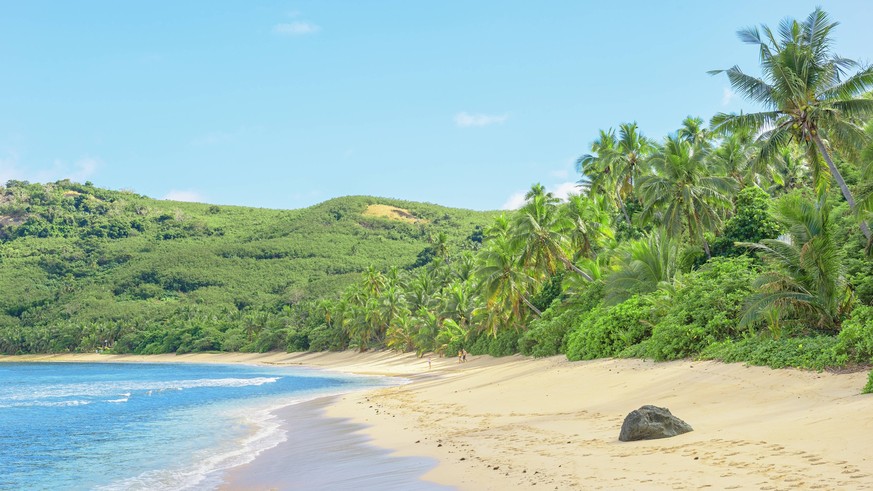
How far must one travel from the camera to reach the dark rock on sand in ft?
37.2

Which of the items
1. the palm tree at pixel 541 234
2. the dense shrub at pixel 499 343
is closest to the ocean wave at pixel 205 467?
the palm tree at pixel 541 234

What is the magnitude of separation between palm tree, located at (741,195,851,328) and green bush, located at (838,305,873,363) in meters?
2.70

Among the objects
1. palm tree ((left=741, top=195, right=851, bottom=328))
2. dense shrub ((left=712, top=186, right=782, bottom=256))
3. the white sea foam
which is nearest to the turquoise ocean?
the white sea foam

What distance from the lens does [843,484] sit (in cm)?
712

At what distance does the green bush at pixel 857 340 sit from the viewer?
47.6 feet

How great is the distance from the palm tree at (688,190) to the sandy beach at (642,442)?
11379mm

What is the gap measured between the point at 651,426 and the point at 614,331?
1746cm

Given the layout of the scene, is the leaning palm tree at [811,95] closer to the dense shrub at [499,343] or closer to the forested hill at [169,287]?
the dense shrub at [499,343]

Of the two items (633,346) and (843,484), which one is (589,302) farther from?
(843,484)

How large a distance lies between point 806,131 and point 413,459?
18.0 meters

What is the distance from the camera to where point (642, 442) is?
11172 mm

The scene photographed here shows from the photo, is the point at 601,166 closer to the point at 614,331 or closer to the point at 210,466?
the point at 614,331

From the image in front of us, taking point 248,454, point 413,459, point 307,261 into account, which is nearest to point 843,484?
point 413,459

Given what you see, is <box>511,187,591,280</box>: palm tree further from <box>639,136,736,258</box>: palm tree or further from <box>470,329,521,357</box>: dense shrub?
<box>470,329,521,357</box>: dense shrub
